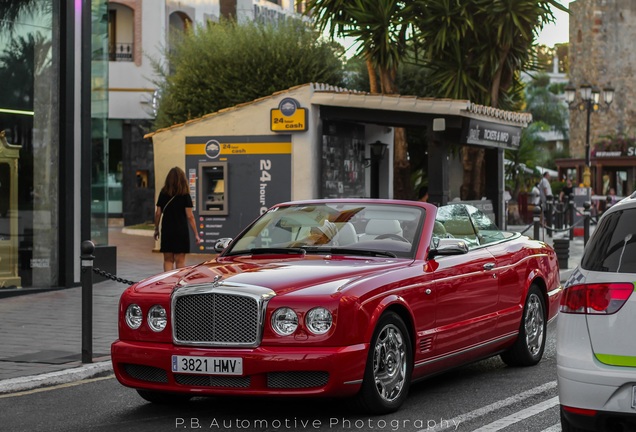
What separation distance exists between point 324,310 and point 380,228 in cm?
161

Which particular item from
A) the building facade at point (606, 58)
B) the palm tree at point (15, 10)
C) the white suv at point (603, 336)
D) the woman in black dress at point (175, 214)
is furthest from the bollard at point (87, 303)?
the building facade at point (606, 58)

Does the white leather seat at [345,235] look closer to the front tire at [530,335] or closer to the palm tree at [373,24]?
the front tire at [530,335]

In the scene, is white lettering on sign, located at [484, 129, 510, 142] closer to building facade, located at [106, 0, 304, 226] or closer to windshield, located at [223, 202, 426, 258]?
windshield, located at [223, 202, 426, 258]

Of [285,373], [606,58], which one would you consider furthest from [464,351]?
[606,58]

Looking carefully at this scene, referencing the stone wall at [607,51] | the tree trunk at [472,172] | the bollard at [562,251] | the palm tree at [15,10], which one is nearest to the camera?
the palm tree at [15,10]

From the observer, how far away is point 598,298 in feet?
19.1

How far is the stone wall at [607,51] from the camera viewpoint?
68.1 m

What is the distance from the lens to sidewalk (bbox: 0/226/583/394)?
9.50m

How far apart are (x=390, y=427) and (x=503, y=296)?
8.40 feet

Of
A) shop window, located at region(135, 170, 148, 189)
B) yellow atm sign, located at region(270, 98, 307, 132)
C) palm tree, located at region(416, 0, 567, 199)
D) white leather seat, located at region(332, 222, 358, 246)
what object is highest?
palm tree, located at region(416, 0, 567, 199)

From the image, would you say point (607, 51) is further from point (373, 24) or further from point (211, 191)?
point (211, 191)

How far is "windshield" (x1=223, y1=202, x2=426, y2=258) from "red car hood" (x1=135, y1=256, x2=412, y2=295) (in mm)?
236

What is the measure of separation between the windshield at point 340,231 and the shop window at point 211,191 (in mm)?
15740

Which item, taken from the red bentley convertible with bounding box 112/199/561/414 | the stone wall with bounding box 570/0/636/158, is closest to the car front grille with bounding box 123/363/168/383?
the red bentley convertible with bounding box 112/199/561/414
